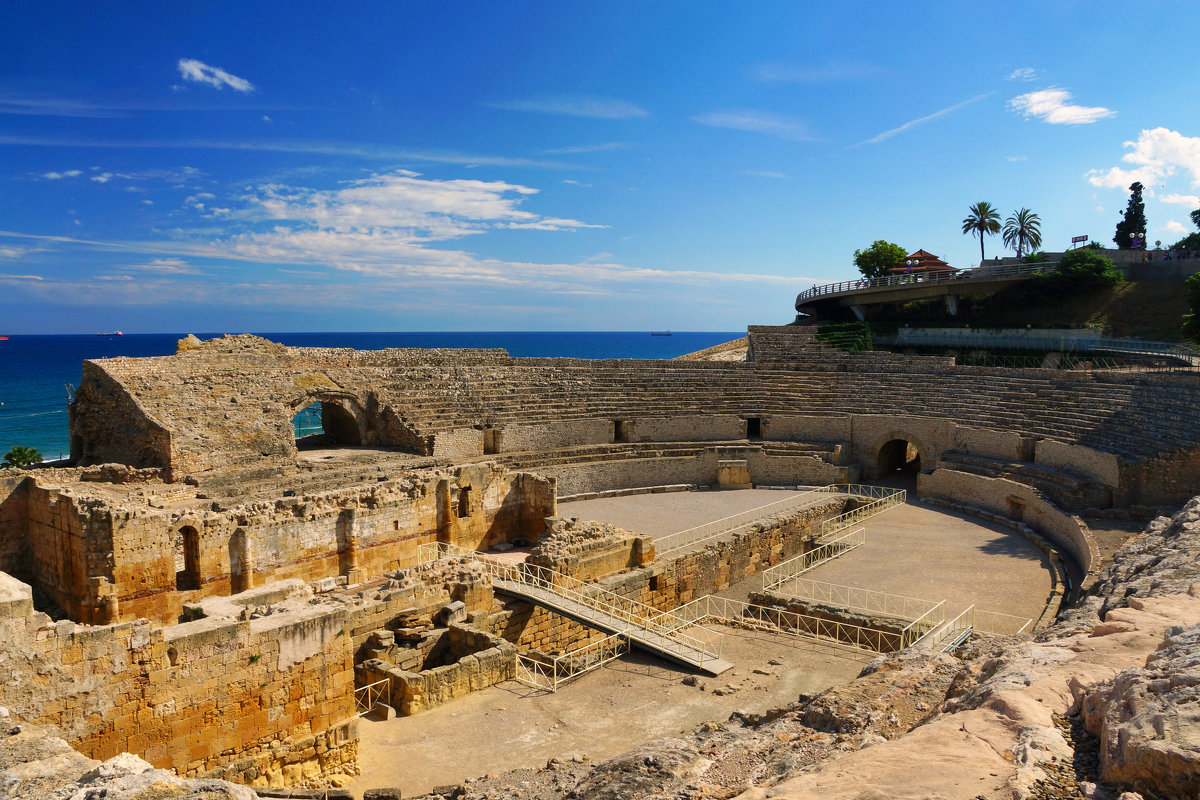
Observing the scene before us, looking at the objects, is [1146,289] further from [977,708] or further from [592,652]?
[977,708]

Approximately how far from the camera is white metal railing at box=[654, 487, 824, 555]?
67.2ft

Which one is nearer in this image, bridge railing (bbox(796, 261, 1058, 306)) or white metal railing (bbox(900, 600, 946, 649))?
white metal railing (bbox(900, 600, 946, 649))

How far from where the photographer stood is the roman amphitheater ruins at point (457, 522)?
10.0m

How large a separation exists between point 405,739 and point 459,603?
346 cm

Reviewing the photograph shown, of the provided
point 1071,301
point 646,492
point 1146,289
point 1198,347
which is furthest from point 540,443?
point 1146,289

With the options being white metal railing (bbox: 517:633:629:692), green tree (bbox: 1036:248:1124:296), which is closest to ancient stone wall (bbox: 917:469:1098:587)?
white metal railing (bbox: 517:633:629:692)

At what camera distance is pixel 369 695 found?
1285 cm

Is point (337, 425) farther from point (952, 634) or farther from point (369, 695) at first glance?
point (952, 634)

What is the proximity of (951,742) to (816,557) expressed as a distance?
1675 cm

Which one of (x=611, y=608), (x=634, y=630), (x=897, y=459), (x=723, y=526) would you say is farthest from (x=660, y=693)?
(x=897, y=459)

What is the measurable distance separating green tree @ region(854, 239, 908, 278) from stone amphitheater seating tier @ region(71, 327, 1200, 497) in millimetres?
20415

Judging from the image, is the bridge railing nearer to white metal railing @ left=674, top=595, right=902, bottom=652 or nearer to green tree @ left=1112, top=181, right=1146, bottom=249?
green tree @ left=1112, top=181, right=1146, bottom=249

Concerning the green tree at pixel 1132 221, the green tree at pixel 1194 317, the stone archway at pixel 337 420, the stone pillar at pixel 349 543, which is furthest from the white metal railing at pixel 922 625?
the green tree at pixel 1132 221

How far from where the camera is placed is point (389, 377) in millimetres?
27672
